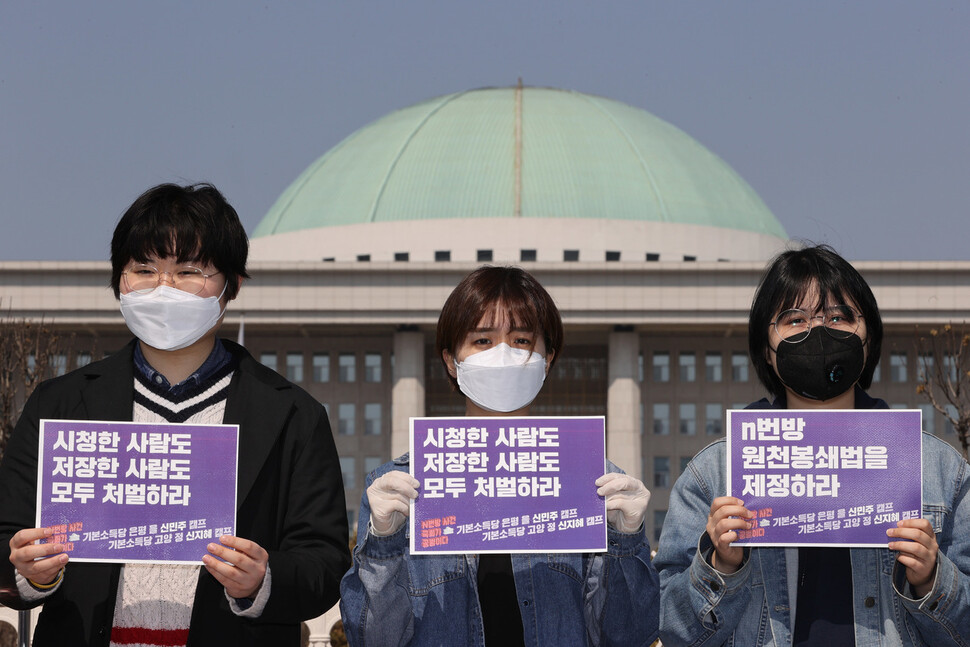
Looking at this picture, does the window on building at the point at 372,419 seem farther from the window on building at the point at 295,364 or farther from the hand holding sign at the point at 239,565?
the hand holding sign at the point at 239,565

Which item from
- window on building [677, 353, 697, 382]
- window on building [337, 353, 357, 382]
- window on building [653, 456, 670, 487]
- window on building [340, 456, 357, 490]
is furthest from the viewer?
window on building [337, 353, 357, 382]

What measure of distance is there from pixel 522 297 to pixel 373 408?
56.3 metres

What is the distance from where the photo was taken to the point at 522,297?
6.01 m

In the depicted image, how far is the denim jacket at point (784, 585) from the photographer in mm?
5551

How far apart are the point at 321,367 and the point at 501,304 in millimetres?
57219

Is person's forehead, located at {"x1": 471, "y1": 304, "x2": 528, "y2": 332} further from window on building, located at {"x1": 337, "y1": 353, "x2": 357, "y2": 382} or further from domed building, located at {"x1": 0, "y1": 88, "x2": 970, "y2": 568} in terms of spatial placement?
window on building, located at {"x1": 337, "y1": 353, "x2": 357, "y2": 382}

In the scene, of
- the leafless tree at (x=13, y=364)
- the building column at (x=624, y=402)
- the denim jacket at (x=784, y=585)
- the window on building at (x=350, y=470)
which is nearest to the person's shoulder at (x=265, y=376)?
the denim jacket at (x=784, y=585)

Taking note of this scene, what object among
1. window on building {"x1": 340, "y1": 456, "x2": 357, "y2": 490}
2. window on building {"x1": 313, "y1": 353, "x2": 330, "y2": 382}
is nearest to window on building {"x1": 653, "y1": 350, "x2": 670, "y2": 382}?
window on building {"x1": 340, "y1": 456, "x2": 357, "y2": 490}

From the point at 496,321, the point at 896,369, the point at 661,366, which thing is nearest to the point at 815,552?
the point at 496,321

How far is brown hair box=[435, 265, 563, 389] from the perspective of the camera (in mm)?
6008

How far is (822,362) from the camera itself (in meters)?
5.89

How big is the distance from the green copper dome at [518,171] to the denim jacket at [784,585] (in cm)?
5869

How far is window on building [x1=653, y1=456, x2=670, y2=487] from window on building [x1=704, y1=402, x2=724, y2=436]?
2532 millimetres

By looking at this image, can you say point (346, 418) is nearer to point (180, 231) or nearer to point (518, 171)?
point (518, 171)
